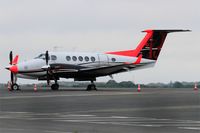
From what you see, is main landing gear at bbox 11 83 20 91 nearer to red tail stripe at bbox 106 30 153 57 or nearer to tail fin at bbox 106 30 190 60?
red tail stripe at bbox 106 30 153 57

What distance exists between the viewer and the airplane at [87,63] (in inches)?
2014

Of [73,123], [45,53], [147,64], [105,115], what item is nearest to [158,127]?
[73,123]

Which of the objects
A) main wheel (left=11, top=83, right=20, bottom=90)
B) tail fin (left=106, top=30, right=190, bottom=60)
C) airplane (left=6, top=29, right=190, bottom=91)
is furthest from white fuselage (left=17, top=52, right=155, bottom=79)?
tail fin (left=106, top=30, right=190, bottom=60)

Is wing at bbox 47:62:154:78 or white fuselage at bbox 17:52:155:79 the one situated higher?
white fuselage at bbox 17:52:155:79

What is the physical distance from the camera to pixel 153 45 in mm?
58094

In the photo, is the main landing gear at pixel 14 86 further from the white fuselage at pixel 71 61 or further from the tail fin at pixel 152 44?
the tail fin at pixel 152 44

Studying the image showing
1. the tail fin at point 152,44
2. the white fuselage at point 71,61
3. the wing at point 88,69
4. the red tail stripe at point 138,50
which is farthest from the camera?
the tail fin at point 152,44

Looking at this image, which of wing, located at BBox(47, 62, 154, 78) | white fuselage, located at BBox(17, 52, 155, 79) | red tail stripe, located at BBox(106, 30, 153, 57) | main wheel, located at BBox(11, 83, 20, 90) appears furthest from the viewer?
red tail stripe, located at BBox(106, 30, 153, 57)

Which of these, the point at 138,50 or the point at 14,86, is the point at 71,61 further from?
the point at 138,50

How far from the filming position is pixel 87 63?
52906 mm

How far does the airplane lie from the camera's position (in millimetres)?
51156

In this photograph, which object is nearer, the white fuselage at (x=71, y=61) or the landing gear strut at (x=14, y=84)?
the white fuselage at (x=71, y=61)

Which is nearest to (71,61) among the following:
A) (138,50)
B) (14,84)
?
(14,84)

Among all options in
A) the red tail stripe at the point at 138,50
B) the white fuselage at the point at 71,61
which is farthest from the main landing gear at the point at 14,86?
the red tail stripe at the point at 138,50
